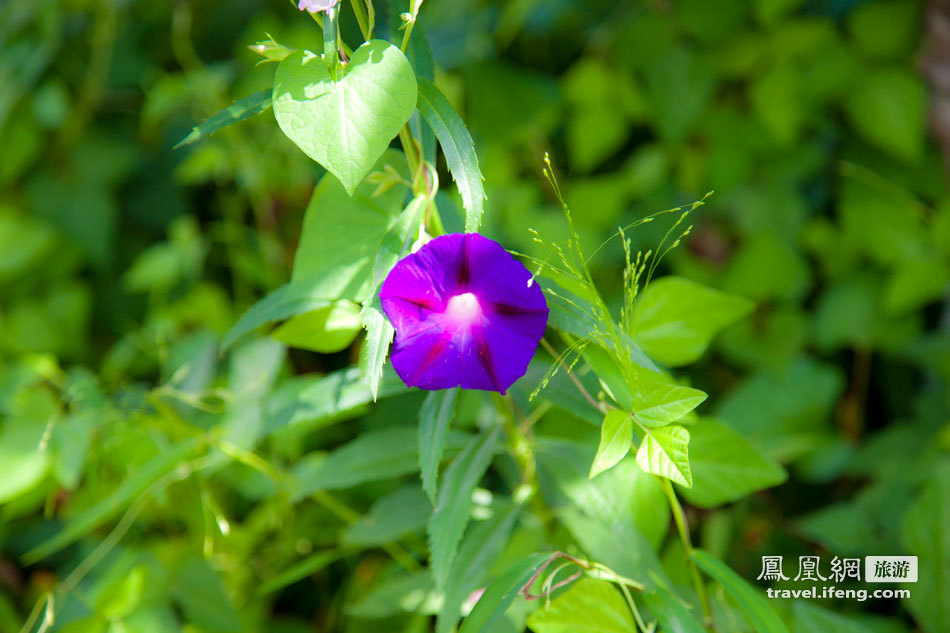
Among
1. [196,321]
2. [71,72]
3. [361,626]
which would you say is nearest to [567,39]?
[196,321]

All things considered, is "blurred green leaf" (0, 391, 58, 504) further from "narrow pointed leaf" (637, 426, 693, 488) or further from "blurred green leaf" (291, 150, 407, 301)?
"narrow pointed leaf" (637, 426, 693, 488)

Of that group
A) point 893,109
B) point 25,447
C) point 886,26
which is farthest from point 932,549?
point 25,447

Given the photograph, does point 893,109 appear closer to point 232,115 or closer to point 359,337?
point 359,337

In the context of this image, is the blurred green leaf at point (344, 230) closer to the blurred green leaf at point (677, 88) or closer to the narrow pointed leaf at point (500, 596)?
the narrow pointed leaf at point (500, 596)

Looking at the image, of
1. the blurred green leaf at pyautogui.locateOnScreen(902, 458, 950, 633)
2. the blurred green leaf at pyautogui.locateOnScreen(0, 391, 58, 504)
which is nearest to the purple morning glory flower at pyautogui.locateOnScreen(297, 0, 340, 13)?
the blurred green leaf at pyautogui.locateOnScreen(0, 391, 58, 504)

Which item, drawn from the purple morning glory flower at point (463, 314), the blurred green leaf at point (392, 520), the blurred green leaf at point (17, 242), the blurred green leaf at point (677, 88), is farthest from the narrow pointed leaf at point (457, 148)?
the blurred green leaf at point (17, 242)

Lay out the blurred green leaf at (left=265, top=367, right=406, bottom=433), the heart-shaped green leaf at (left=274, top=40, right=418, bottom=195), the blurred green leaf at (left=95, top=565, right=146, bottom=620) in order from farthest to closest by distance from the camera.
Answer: the blurred green leaf at (left=95, top=565, right=146, bottom=620), the blurred green leaf at (left=265, top=367, right=406, bottom=433), the heart-shaped green leaf at (left=274, top=40, right=418, bottom=195)

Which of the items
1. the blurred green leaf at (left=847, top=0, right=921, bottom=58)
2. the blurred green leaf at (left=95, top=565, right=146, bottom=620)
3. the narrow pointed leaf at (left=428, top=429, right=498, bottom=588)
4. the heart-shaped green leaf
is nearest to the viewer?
the heart-shaped green leaf
